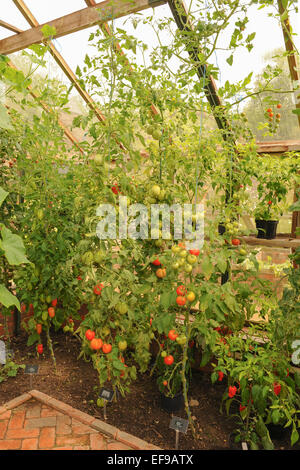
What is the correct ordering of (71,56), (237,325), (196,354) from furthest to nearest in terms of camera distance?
(71,56)
(196,354)
(237,325)

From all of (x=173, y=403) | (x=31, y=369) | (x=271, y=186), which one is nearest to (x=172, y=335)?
(x=173, y=403)

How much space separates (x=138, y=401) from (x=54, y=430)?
563 millimetres

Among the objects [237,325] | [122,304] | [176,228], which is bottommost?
[237,325]

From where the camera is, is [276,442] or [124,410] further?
[124,410]

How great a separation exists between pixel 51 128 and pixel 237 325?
1.79 m

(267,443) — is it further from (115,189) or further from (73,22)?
(73,22)

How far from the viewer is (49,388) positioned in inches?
97.6

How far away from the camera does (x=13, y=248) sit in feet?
3.65

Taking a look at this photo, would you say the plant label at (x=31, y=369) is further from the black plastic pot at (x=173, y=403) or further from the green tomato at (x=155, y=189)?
the green tomato at (x=155, y=189)

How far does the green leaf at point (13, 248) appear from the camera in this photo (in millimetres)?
1085

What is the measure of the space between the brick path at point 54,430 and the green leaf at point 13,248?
1.35 metres

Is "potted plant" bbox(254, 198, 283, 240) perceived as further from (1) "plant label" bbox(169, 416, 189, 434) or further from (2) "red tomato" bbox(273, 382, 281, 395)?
(1) "plant label" bbox(169, 416, 189, 434)
